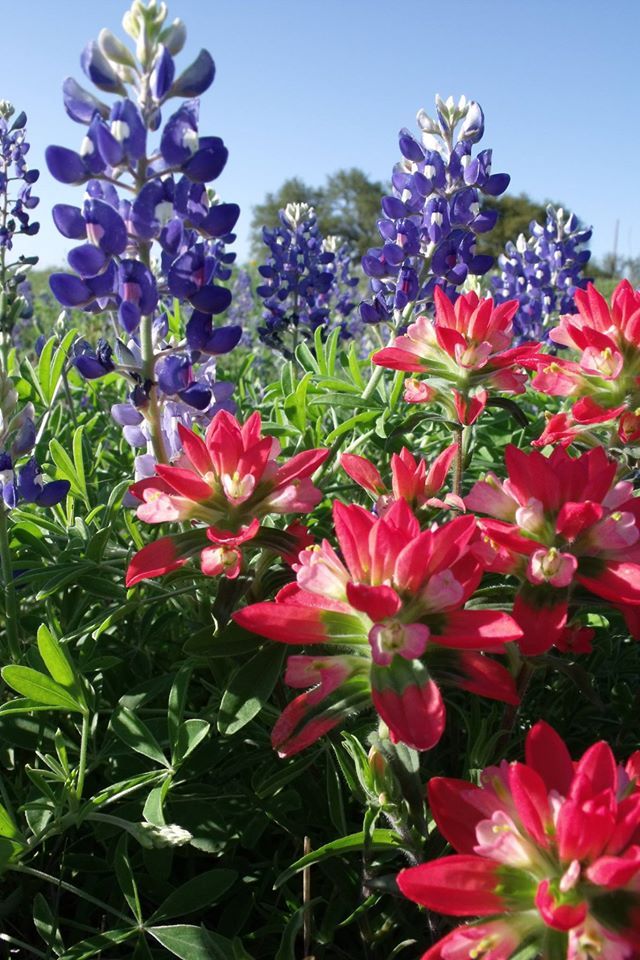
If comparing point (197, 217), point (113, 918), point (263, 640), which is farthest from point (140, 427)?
point (113, 918)

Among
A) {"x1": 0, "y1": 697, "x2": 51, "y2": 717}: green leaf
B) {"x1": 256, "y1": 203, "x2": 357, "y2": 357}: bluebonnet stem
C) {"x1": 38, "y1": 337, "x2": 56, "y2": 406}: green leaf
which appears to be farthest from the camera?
{"x1": 256, "y1": 203, "x2": 357, "y2": 357}: bluebonnet stem

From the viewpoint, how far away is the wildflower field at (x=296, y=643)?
924 millimetres

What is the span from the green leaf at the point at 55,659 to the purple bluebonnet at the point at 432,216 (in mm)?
1403

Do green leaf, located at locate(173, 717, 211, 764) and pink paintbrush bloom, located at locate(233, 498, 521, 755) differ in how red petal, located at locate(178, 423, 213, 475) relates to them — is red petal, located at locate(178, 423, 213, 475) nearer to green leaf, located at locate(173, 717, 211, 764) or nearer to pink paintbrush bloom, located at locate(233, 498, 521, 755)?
pink paintbrush bloom, located at locate(233, 498, 521, 755)

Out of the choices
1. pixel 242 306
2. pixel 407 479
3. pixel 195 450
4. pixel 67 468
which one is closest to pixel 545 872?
pixel 407 479

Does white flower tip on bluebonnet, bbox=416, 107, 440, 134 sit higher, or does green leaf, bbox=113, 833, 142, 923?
white flower tip on bluebonnet, bbox=416, 107, 440, 134

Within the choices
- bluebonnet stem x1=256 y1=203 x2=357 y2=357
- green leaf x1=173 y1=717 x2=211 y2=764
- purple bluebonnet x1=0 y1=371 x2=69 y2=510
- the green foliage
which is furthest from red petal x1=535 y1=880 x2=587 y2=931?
bluebonnet stem x1=256 y1=203 x2=357 y2=357

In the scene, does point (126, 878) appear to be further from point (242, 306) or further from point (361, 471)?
point (242, 306)

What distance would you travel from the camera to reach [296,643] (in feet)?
3.36

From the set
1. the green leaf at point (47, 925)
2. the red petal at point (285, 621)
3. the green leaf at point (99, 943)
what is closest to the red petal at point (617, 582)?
the red petal at point (285, 621)

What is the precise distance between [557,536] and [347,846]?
1.62 feet

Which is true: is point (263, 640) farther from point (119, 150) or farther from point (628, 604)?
point (119, 150)

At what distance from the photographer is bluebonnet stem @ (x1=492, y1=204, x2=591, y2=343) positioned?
4.19 metres

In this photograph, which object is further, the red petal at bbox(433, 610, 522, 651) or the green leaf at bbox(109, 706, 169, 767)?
the green leaf at bbox(109, 706, 169, 767)
